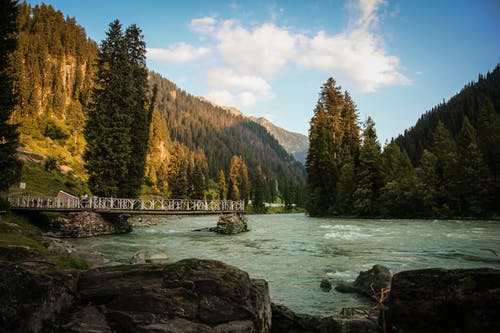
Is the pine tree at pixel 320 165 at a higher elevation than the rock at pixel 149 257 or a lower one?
higher

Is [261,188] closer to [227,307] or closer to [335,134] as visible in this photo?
[335,134]

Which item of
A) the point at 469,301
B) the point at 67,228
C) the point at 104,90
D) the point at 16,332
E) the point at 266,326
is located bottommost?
the point at 67,228

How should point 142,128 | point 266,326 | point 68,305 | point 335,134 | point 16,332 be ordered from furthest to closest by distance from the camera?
point 335,134 < point 142,128 < point 266,326 < point 68,305 < point 16,332

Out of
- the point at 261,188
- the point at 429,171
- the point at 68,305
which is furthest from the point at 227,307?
the point at 261,188

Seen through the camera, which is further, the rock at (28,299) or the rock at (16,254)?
the rock at (16,254)

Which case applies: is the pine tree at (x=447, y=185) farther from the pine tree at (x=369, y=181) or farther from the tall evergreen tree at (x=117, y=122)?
the tall evergreen tree at (x=117, y=122)

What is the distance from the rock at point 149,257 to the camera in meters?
15.1

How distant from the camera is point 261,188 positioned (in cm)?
11081

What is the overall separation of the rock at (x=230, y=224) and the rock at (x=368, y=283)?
22.5 m

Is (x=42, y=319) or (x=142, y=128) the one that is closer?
(x=42, y=319)

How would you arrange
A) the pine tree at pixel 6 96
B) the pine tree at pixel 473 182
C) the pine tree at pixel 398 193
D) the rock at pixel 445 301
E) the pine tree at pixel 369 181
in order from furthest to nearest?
1. the pine tree at pixel 369 181
2. the pine tree at pixel 398 193
3. the pine tree at pixel 473 182
4. the pine tree at pixel 6 96
5. the rock at pixel 445 301

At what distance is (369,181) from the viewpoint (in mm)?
56094

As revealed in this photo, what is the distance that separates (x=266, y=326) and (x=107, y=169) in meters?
31.8

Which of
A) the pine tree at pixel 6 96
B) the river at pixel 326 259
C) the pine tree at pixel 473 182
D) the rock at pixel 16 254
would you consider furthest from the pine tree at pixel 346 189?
the rock at pixel 16 254
